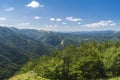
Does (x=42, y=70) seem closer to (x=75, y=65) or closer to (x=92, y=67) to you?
(x=75, y=65)

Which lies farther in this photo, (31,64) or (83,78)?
(31,64)

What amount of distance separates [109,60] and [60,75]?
21503mm

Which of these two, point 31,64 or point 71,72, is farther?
point 31,64

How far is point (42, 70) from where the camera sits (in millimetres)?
81125

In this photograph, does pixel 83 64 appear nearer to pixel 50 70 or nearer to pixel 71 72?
pixel 71 72

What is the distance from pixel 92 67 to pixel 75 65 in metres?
6.44

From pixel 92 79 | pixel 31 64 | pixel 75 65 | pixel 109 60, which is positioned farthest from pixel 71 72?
pixel 31 64

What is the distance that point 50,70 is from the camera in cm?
7894

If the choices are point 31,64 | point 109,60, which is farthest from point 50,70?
point 31,64

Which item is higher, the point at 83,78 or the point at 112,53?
the point at 112,53

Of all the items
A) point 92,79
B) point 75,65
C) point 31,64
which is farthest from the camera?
point 31,64

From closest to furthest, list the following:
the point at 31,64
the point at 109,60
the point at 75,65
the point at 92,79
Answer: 1. the point at 92,79
2. the point at 75,65
3. the point at 109,60
4. the point at 31,64

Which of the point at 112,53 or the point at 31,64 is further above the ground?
the point at 112,53

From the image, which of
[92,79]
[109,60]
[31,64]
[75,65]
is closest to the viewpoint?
[92,79]
